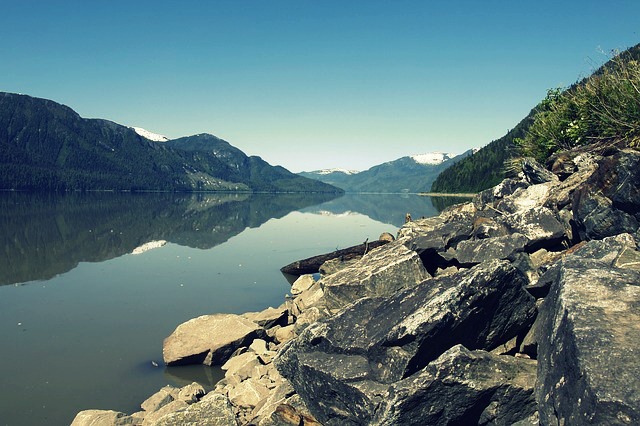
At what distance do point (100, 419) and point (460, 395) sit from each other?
947 centimetres

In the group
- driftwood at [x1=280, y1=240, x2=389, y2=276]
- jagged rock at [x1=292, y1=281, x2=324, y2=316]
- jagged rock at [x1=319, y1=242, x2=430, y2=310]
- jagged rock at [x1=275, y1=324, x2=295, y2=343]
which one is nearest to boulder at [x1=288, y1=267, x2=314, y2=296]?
jagged rock at [x1=292, y1=281, x2=324, y2=316]

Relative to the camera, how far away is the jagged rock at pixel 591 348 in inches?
219

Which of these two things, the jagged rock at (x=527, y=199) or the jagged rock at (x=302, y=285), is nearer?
the jagged rock at (x=527, y=199)

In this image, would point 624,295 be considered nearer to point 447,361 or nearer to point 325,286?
point 447,361

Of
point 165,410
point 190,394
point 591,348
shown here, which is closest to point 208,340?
point 190,394

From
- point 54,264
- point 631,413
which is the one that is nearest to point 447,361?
point 631,413

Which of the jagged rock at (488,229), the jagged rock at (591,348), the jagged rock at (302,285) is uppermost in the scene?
the jagged rock at (488,229)

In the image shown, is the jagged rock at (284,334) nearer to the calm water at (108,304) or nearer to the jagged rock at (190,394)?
the calm water at (108,304)

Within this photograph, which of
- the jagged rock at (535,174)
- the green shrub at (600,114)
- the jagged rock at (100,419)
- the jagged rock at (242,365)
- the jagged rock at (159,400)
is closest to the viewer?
the jagged rock at (100,419)

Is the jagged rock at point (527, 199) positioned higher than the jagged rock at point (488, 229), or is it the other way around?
→ the jagged rock at point (527, 199)

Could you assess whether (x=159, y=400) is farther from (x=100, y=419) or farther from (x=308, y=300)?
(x=308, y=300)

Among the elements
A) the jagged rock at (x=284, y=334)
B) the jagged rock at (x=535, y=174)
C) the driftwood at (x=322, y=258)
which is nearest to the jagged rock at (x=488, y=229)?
the jagged rock at (x=535, y=174)

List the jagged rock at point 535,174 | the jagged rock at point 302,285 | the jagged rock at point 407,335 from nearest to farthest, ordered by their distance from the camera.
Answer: the jagged rock at point 407,335 → the jagged rock at point 535,174 → the jagged rock at point 302,285

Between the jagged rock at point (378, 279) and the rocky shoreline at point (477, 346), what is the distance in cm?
5
